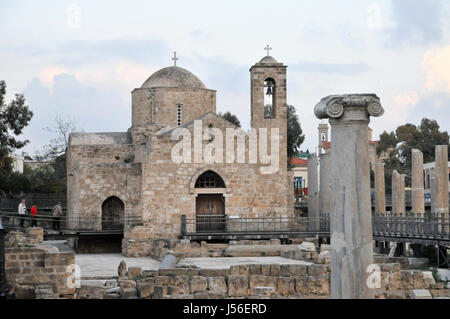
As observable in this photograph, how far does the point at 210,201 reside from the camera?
31.7m

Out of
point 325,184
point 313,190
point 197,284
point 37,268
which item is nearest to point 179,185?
point 325,184

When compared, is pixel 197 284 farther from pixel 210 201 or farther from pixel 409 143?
pixel 409 143

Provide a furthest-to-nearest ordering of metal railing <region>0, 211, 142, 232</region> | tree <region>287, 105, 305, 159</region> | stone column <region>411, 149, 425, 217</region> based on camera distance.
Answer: tree <region>287, 105, 305, 159</region> < metal railing <region>0, 211, 142, 232</region> < stone column <region>411, 149, 425, 217</region>

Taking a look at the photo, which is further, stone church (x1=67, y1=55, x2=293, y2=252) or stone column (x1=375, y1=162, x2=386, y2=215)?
stone column (x1=375, y1=162, x2=386, y2=215)

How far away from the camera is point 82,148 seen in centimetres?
3497

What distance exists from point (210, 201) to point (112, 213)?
430 cm

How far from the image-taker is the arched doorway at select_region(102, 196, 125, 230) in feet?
106

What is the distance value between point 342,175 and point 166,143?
22103 millimetres

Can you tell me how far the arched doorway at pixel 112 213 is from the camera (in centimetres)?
3231

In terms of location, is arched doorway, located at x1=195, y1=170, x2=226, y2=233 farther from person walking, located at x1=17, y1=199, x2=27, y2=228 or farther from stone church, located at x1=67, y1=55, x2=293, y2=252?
person walking, located at x1=17, y1=199, x2=27, y2=228

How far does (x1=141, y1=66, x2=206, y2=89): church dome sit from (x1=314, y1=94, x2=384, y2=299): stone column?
2656cm

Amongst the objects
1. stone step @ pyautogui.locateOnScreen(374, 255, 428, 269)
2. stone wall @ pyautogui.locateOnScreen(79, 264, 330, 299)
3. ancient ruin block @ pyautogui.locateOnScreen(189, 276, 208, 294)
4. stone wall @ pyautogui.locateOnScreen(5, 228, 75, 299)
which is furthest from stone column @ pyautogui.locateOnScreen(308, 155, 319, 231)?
stone wall @ pyautogui.locateOnScreen(5, 228, 75, 299)
